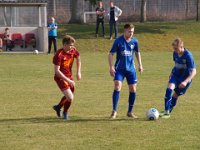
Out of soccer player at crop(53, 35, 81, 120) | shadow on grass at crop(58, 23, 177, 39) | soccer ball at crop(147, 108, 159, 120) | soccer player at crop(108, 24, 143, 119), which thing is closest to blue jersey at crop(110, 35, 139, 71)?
soccer player at crop(108, 24, 143, 119)

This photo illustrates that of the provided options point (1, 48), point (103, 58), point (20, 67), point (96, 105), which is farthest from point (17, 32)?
point (96, 105)

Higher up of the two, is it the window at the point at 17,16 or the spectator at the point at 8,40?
the window at the point at 17,16

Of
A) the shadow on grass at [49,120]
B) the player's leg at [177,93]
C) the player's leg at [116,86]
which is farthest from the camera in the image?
the player's leg at [177,93]

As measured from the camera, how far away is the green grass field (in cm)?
900

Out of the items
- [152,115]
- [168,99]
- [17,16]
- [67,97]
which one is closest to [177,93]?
[168,99]

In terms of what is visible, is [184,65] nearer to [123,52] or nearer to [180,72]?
[180,72]

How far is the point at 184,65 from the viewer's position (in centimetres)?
1134

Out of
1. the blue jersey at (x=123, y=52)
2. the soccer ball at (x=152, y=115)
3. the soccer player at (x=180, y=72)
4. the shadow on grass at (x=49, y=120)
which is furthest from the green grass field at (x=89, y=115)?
the blue jersey at (x=123, y=52)

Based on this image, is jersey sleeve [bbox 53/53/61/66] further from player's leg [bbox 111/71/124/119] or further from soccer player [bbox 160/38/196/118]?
soccer player [bbox 160/38/196/118]

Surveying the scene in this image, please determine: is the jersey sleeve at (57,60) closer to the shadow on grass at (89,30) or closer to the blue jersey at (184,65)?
the blue jersey at (184,65)

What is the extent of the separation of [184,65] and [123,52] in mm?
1221

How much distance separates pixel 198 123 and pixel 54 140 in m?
3.02

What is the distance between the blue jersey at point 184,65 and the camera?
36.8 ft

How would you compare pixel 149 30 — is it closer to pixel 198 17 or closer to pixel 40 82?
pixel 198 17
